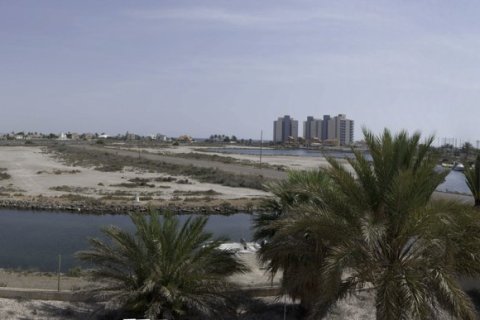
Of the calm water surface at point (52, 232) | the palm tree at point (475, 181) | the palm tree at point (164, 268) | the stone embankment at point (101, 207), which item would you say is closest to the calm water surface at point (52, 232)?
the calm water surface at point (52, 232)

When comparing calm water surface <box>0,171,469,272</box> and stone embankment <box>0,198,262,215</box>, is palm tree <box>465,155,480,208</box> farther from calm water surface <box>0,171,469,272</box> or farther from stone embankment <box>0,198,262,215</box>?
stone embankment <box>0,198,262,215</box>

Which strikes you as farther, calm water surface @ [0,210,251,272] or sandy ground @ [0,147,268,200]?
sandy ground @ [0,147,268,200]

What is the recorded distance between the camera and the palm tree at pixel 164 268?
407 inches

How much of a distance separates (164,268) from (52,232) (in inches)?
801

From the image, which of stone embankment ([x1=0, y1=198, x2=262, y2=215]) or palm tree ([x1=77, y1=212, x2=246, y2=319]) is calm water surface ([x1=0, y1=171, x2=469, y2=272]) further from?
palm tree ([x1=77, y1=212, x2=246, y2=319])

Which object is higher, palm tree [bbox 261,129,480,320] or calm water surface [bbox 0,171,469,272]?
palm tree [bbox 261,129,480,320]

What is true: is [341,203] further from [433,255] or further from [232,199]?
[232,199]

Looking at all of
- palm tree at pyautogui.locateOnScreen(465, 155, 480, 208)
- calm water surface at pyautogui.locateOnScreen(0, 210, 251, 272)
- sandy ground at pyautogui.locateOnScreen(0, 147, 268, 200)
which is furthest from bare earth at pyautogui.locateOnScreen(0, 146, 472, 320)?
calm water surface at pyautogui.locateOnScreen(0, 210, 251, 272)

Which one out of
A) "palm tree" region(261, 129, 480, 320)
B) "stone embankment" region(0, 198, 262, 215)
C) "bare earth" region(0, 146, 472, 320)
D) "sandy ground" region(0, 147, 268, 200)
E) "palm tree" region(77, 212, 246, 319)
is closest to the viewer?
"palm tree" region(261, 129, 480, 320)

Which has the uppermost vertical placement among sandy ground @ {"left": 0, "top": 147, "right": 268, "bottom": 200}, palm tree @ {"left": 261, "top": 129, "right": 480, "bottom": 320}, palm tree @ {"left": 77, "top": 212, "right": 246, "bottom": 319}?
palm tree @ {"left": 261, "top": 129, "right": 480, "bottom": 320}

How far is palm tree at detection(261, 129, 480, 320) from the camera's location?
773cm

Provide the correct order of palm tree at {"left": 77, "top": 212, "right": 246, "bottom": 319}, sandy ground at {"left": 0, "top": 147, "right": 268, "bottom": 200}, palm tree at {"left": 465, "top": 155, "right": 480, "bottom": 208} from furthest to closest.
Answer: sandy ground at {"left": 0, "top": 147, "right": 268, "bottom": 200} → palm tree at {"left": 465, "top": 155, "right": 480, "bottom": 208} → palm tree at {"left": 77, "top": 212, "right": 246, "bottom": 319}

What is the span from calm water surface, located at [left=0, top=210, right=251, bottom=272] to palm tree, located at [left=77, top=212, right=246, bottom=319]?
296 inches

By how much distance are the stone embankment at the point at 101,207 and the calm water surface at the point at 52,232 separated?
108 cm
